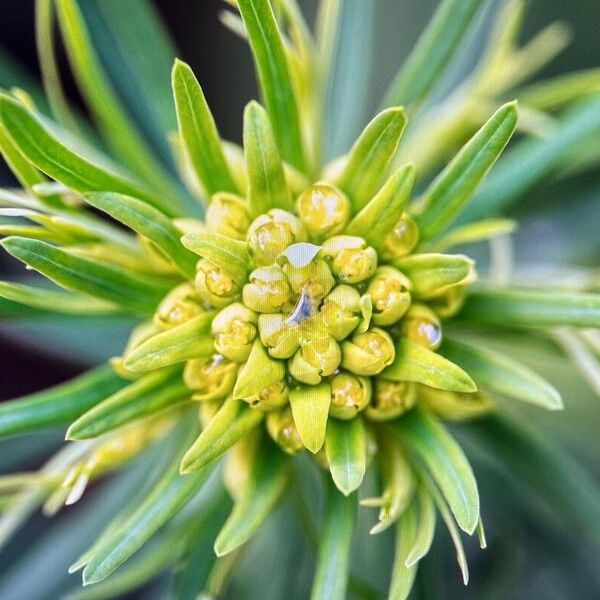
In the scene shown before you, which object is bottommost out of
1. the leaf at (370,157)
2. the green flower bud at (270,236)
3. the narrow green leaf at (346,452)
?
the narrow green leaf at (346,452)

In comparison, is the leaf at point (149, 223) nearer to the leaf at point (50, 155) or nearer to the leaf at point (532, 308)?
the leaf at point (50, 155)

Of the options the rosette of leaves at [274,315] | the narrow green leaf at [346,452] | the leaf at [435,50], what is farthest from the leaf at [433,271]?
the leaf at [435,50]

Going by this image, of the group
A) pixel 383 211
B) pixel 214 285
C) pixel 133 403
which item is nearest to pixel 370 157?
pixel 383 211

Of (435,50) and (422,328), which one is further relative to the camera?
(435,50)

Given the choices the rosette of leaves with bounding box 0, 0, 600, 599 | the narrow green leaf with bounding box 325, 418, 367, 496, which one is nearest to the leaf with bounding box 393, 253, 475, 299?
the rosette of leaves with bounding box 0, 0, 600, 599

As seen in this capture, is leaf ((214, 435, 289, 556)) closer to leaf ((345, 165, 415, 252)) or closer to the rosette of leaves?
the rosette of leaves

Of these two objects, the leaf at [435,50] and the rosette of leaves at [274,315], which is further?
the leaf at [435,50]

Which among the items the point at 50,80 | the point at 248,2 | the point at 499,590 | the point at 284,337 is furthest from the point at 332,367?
the point at 499,590

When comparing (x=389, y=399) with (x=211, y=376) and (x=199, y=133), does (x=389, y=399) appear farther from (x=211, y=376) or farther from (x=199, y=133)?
(x=199, y=133)
